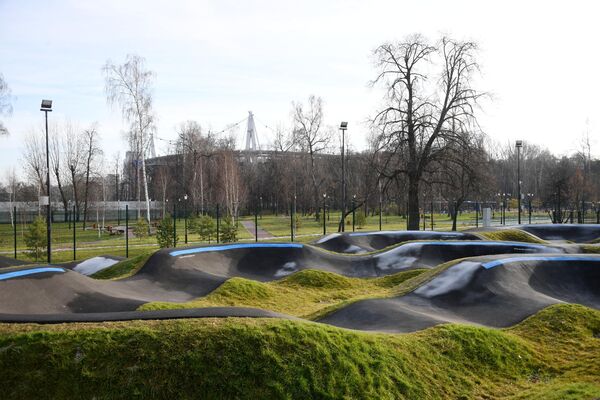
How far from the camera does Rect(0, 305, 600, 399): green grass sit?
18.2 feet

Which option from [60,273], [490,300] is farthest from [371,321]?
[60,273]

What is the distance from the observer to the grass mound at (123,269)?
1438cm

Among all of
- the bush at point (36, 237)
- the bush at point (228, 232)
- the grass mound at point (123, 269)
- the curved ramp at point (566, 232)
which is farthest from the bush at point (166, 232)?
the curved ramp at point (566, 232)

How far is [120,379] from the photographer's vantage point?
553 cm

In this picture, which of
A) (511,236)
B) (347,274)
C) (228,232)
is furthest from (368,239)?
(347,274)

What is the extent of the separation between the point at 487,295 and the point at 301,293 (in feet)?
15.8

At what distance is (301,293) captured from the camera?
13672 millimetres

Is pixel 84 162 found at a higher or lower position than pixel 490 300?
higher

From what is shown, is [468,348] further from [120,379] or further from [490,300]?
[120,379]

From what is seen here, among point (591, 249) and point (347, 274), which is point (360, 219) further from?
point (347, 274)

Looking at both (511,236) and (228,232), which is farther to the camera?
(228,232)

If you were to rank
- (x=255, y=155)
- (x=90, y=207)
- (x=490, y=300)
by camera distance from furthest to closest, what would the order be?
1. (x=255, y=155)
2. (x=90, y=207)
3. (x=490, y=300)

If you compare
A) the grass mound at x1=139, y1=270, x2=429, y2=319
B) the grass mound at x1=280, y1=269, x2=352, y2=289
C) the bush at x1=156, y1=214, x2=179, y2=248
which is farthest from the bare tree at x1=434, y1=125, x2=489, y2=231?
the bush at x1=156, y1=214, x2=179, y2=248

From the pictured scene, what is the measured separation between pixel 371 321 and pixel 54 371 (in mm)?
5684
